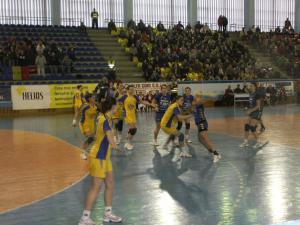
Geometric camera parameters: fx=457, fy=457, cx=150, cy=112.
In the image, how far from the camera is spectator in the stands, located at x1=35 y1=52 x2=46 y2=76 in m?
28.2

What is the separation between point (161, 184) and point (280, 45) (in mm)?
30634

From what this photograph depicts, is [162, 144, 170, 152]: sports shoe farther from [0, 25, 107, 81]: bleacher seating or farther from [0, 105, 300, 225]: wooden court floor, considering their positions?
[0, 25, 107, 81]: bleacher seating

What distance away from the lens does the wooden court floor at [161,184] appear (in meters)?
7.25

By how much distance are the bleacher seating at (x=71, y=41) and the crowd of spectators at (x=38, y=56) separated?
509 millimetres

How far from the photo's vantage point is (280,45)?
37.3 m

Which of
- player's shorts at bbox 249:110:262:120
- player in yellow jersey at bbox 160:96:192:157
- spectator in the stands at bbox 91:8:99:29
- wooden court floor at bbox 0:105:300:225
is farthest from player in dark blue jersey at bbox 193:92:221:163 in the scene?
spectator in the stands at bbox 91:8:99:29

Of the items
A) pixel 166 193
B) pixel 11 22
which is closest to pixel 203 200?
pixel 166 193

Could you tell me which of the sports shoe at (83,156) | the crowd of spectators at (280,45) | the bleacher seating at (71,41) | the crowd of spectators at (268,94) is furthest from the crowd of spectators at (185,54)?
the sports shoe at (83,156)

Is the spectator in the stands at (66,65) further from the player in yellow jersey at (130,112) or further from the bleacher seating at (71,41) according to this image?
the player in yellow jersey at (130,112)

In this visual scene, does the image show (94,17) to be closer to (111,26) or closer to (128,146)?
(111,26)

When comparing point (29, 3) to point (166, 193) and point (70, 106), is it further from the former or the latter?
point (166, 193)

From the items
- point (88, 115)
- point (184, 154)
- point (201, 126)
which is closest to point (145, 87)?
point (88, 115)

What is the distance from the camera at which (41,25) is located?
113 ft

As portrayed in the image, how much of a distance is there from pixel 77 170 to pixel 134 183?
6.36ft
